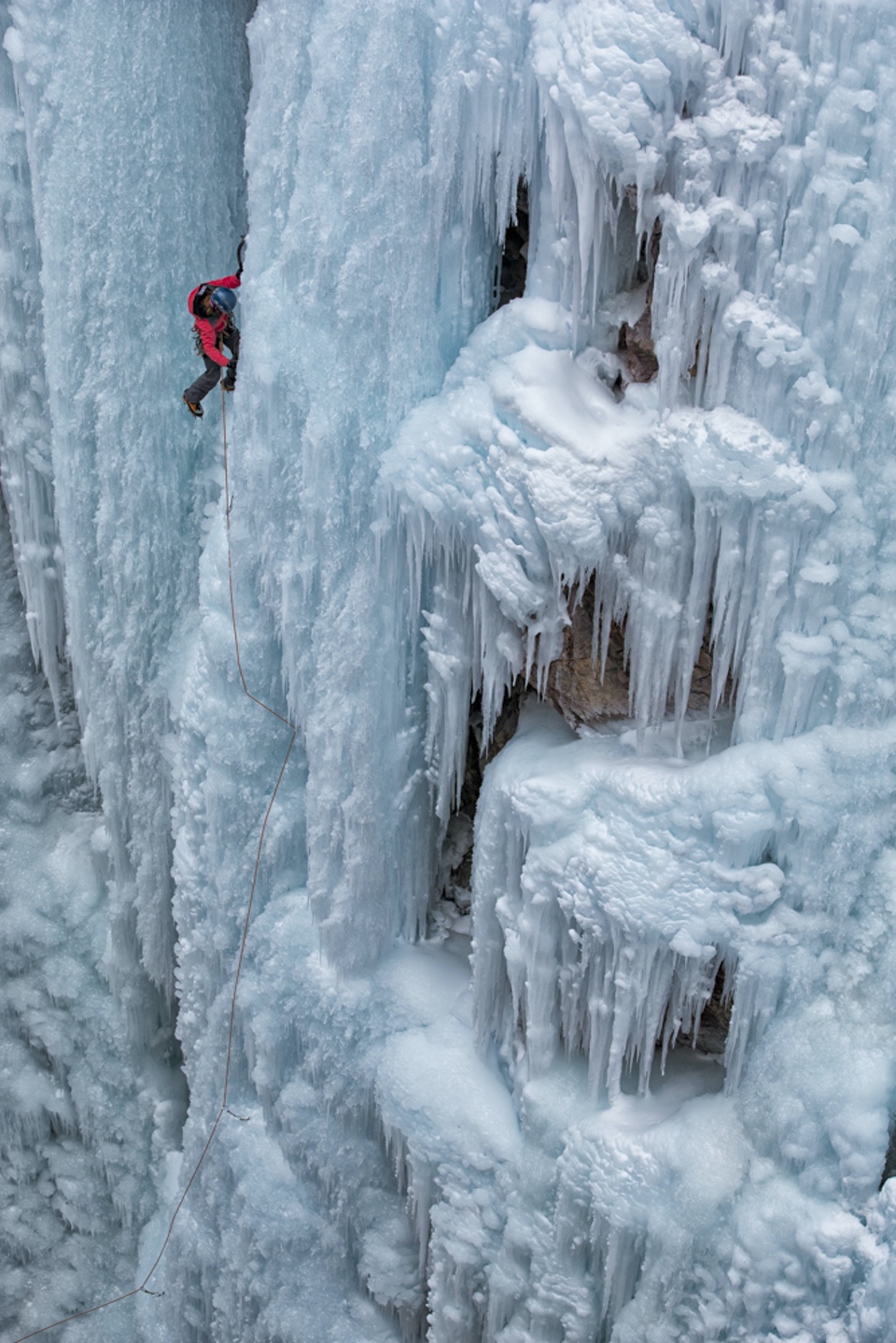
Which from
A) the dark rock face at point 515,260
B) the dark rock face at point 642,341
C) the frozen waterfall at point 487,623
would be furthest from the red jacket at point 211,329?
the dark rock face at point 642,341

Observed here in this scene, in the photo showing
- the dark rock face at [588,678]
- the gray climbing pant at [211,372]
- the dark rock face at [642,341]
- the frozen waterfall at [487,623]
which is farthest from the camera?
the gray climbing pant at [211,372]

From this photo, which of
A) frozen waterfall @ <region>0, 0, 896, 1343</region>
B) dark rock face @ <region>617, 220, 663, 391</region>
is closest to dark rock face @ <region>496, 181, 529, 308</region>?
frozen waterfall @ <region>0, 0, 896, 1343</region>

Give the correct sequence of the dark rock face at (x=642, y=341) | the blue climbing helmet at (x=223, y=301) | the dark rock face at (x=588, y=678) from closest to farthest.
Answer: the dark rock face at (x=642, y=341) < the dark rock face at (x=588, y=678) < the blue climbing helmet at (x=223, y=301)

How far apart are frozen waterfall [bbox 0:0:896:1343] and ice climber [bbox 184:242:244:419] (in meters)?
0.22

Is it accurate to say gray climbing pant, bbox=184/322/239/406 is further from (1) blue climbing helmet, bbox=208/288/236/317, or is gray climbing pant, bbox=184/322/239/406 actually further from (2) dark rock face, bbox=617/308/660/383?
(2) dark rock face, bbox=617/308/660/383

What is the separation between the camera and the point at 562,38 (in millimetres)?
3334

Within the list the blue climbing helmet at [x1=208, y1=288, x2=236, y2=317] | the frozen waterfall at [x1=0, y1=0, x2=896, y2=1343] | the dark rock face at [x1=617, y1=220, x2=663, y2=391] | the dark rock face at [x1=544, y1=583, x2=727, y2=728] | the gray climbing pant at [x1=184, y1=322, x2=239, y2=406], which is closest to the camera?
the frozen waterfall at [x1=0, y1=0, x2=896, y2=1343]

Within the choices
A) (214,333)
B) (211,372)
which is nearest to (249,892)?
(211,372)

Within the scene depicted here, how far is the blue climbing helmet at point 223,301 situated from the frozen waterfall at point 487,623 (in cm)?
25

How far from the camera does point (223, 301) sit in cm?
431

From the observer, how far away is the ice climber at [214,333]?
430 cm

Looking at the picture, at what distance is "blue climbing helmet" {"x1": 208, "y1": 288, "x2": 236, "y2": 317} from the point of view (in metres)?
4.29

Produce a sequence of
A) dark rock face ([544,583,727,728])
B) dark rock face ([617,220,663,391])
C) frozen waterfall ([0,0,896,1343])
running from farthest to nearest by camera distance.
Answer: dark rock face ([544,583,727,728]) → dark rock face ([617,220,663,391]) → frozen waterfall ([0,0,896,1343])

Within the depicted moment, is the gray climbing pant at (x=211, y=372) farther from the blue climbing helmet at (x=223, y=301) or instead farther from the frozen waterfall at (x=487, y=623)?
the frozen waterfall at (x=487, y=623)
